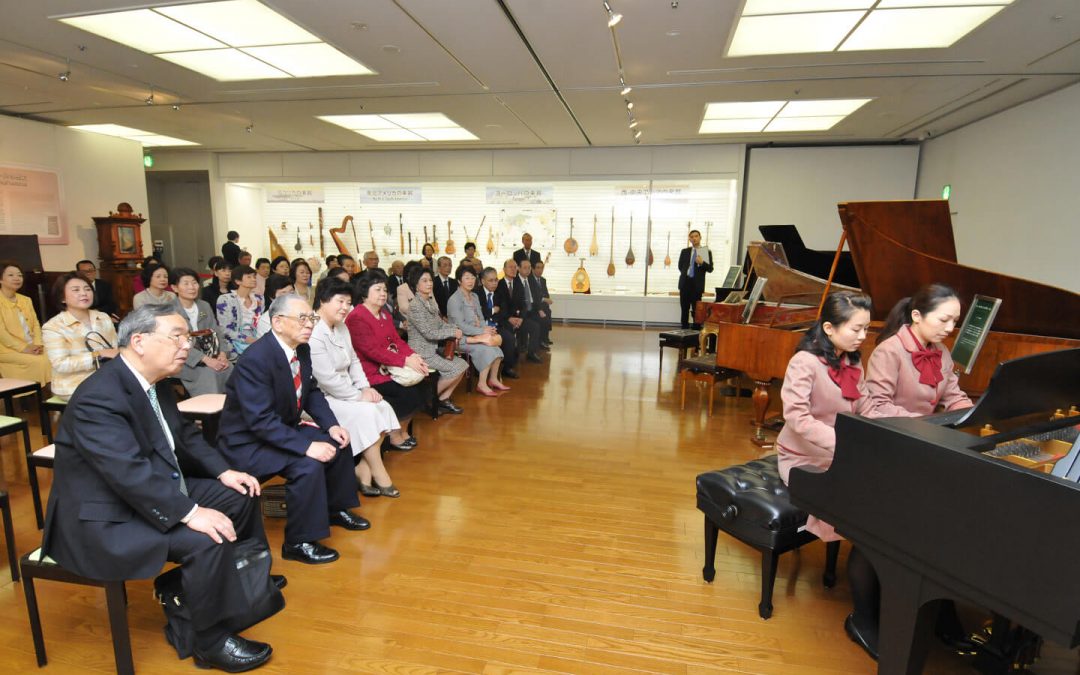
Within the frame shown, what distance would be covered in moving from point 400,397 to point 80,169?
825 centimetres

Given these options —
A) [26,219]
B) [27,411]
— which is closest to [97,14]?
[27,411]

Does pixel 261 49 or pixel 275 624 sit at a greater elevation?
pixel 261 49

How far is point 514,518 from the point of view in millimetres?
3064

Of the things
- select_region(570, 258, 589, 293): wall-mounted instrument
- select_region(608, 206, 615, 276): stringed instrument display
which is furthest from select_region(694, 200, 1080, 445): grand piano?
select_region(570, 258, 589, 293): wall-mounted instrument

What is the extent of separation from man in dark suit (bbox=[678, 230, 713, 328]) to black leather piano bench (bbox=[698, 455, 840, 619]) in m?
7.00

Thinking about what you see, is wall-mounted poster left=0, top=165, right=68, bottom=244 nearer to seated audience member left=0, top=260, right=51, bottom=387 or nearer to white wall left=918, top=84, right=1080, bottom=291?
seated audience member left=0, top=260, right=51, bottom=387

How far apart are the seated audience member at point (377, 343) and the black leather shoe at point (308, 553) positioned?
50.0 inches

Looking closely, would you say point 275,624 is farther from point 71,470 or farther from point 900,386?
point 900,386

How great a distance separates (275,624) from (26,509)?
6.54 feet

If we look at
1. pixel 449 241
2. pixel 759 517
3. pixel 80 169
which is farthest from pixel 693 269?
pixel 80 169

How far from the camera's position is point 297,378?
2674mm

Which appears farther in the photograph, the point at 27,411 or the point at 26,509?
the point at 27,411

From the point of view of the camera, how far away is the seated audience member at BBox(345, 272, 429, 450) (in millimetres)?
3855

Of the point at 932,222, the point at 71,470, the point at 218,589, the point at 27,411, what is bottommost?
the point at 27,411
